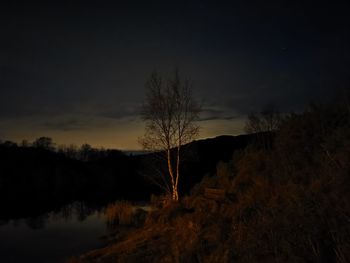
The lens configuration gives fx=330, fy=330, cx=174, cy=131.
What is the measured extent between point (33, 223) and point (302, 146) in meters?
25.3

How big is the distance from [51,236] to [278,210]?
19.8m

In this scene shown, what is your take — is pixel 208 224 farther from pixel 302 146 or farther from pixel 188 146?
pixel 188 146

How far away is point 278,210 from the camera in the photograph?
7664 millimetres

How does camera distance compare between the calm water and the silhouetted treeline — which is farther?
the silhouetted treeline

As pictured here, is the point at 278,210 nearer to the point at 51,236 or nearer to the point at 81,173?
the point at 51,236

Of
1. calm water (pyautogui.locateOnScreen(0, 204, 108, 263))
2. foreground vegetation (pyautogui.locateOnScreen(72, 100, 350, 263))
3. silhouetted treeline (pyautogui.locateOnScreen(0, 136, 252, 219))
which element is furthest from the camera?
silhouetted treeline (pyautogui.locateOnScreen(0, 136, 252, 219))

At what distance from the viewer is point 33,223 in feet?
93.1

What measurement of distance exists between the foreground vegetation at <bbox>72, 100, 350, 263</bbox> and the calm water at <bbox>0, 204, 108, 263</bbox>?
17.1 ft

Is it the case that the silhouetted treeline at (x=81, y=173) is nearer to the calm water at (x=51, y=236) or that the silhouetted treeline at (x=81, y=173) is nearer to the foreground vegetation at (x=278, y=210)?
the calm water at (x=51, y=236)

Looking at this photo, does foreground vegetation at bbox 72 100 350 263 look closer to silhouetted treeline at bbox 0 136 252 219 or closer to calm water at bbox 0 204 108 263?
calm water at bbox 0 204 108 263

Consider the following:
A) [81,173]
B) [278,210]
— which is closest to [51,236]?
[278,210]

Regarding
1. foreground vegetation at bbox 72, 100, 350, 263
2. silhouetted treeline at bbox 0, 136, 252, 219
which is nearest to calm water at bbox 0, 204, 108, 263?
foreground vegetation at bbox 72, 100, 350, 263

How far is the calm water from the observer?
1830 centimetres

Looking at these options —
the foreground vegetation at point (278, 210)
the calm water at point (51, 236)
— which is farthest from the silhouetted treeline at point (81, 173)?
the foreground vegetation at point (278, 210)
